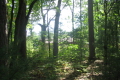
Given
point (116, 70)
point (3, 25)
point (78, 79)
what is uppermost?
point (3, 25)

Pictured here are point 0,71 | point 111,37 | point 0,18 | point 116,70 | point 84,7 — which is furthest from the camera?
point 84,7

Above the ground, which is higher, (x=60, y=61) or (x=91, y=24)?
(x=91, y=24)

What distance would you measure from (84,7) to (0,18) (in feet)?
60.7

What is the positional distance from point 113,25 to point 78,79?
362 centimetres

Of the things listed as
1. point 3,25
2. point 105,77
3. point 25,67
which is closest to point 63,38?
point 105,77

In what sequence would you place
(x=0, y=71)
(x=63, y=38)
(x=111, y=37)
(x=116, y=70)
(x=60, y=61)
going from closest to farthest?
(x=0, y=71)
(x=116, y=70)
(x=111, y=37)
(x=60, y=61)
(x=63, y=38)

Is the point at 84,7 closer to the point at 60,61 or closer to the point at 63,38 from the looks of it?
the point at 63,38

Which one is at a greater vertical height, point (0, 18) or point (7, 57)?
point (0, 18)

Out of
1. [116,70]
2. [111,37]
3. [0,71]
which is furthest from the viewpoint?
[111,37]

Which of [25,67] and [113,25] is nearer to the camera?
[25,67]

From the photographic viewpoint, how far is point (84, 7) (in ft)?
65.4

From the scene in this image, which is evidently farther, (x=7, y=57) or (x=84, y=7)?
(x=84, y=7)

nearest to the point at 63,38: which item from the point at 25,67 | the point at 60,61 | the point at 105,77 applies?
the point at 60,61

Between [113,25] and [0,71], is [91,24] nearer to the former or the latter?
[113,25]
